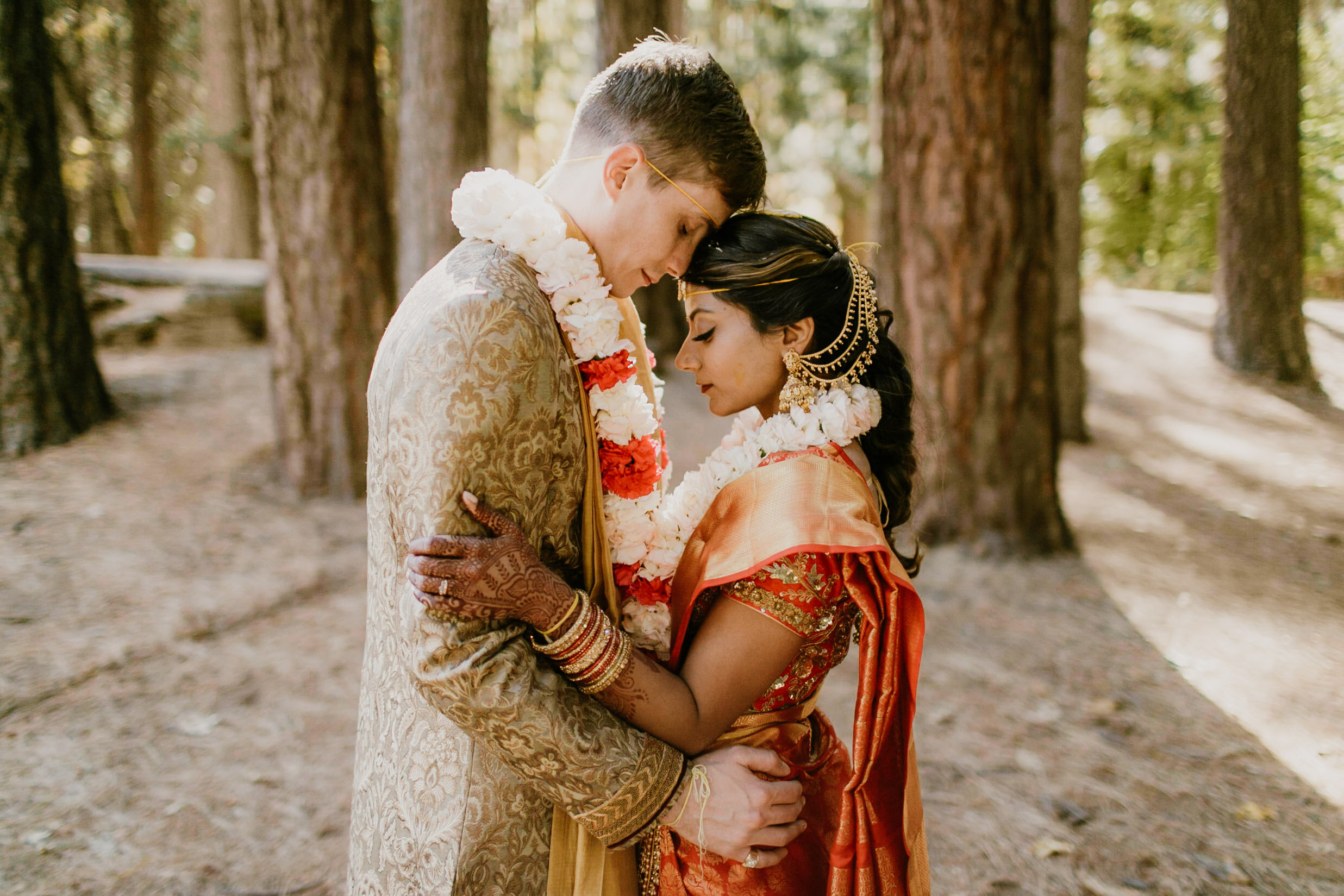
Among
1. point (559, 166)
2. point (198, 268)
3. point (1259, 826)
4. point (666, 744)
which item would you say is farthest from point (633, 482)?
point (198, 268)

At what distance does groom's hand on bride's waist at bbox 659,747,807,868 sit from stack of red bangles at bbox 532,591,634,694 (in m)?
0.30

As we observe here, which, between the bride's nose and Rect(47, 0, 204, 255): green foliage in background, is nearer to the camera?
the bride's nose

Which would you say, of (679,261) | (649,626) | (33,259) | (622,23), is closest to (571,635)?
(649,626)

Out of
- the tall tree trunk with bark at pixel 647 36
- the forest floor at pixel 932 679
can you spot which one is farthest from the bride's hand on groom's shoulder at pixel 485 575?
the tall tree trunk with bark at pixel 647 36

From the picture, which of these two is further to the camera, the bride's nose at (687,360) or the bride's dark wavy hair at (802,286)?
the bride's nose at (687,360)

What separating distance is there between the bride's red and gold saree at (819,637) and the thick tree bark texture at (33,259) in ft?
19.3

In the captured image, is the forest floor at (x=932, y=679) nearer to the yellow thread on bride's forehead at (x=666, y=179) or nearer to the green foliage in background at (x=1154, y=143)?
the yellow thread on bride's forehead at (x=666, y=179)

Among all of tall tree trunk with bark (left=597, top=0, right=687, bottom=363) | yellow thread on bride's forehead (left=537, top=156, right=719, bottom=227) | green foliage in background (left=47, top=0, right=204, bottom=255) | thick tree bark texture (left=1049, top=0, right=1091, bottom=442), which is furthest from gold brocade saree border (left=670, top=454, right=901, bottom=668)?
green foliage in background (left=47, top=0, right=204, bottom=255)

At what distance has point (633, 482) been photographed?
1897 mm

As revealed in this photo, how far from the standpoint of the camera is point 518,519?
1499 millimetres

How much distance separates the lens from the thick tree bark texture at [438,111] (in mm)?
6953

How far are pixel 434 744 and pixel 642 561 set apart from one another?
1.93ft

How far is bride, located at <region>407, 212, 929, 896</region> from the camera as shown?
158cm

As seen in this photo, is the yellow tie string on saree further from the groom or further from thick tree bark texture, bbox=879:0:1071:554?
thick tree bark texture, bbox=879:0:1071:554
